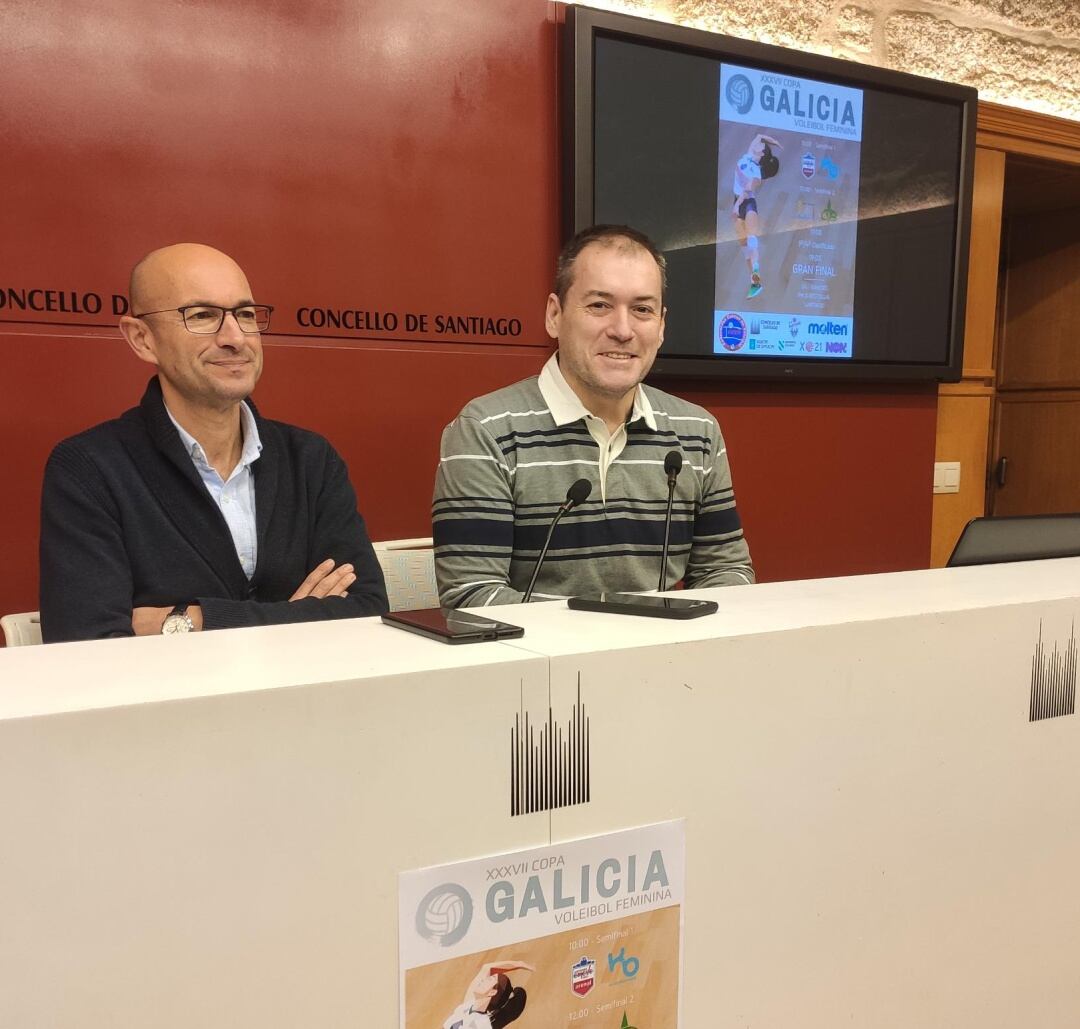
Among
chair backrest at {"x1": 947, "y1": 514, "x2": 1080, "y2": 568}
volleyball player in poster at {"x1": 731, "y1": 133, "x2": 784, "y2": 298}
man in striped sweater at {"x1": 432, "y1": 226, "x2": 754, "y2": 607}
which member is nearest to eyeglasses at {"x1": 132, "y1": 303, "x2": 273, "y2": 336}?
man in striped sweater at {"x1": 432, "y1": 226, "x2": 754, "y2": 607}

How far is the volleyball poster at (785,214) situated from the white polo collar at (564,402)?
37.0 inches

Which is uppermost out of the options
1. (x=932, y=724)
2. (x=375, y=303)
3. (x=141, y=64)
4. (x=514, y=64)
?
(x=514, y=64)

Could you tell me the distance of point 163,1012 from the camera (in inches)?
21.1

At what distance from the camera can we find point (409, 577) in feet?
6.28

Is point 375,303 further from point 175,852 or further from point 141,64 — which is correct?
point 175,852

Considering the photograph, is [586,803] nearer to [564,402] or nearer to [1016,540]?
[1016,540]

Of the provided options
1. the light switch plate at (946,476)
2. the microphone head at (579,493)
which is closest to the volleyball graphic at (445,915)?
the microphone head at (579,493)

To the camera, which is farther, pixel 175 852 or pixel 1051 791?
pixel 1051 791

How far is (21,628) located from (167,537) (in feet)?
0.83

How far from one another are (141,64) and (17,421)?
80cm

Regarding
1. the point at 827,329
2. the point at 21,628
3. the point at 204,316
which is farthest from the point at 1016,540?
the point at 827,329

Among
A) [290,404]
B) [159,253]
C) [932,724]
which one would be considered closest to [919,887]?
[932,724]

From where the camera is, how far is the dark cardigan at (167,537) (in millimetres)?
1416

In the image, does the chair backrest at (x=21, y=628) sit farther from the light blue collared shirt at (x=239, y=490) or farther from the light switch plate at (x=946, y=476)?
the light switch plate at (x=946, y=476)
